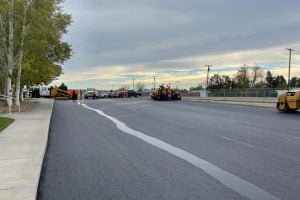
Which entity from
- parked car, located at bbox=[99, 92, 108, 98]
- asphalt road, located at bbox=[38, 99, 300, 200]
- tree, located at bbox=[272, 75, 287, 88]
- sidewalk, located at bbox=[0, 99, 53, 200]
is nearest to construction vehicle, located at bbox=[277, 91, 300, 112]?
asphalt road, located at bbox=[38, 99, 300, 200]

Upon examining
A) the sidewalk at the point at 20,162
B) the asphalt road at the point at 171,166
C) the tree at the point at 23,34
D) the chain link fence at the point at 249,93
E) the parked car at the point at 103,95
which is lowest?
the parked car at the point at 103,95

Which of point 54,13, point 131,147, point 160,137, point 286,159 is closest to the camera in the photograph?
point 286,159

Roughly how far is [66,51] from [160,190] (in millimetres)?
30271

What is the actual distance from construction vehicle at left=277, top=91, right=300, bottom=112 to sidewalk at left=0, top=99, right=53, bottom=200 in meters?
19.9

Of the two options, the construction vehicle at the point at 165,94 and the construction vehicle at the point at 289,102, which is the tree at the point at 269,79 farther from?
the construction vehicle at the point at 289,102

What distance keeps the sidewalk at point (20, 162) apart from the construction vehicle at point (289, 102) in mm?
19867

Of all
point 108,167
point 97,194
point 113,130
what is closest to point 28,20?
point 113,130

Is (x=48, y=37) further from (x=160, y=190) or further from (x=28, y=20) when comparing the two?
(x=160, y=190)

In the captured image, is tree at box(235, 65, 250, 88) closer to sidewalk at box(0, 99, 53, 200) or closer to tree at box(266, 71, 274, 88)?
tree at box(266, 71, 274, 88)

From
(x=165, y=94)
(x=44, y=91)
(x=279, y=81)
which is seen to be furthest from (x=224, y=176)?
(x=279, y=81)

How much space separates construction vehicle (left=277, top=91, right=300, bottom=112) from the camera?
1179 inches

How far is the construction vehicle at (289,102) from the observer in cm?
2994

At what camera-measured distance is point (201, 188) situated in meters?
7.23

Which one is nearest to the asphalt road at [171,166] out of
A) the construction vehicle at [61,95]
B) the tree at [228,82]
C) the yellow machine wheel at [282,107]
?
the yellow machine wheel at [282,107]
